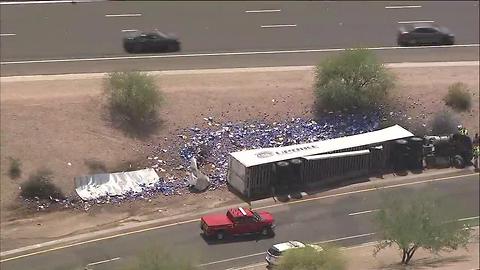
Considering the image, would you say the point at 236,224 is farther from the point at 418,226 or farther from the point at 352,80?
the point at 352,80

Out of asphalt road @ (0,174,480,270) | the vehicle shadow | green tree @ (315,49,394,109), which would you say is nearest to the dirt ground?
green tree @ (315,49,394,109)

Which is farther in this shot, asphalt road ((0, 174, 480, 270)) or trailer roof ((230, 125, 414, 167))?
trailer roof ((230, 125, 414, 167))

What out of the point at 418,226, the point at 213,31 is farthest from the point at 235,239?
the point at 213,31

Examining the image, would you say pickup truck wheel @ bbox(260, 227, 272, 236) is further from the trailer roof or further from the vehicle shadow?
the trailer roof

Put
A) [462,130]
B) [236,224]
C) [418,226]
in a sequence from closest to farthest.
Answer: [418,226], [236,224], [462,130]

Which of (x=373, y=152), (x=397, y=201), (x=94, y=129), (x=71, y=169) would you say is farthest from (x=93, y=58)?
(x=397, y=201)

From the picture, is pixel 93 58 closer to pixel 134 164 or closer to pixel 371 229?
pixel 134 164

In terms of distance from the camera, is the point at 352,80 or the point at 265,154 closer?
the point at 265,154
